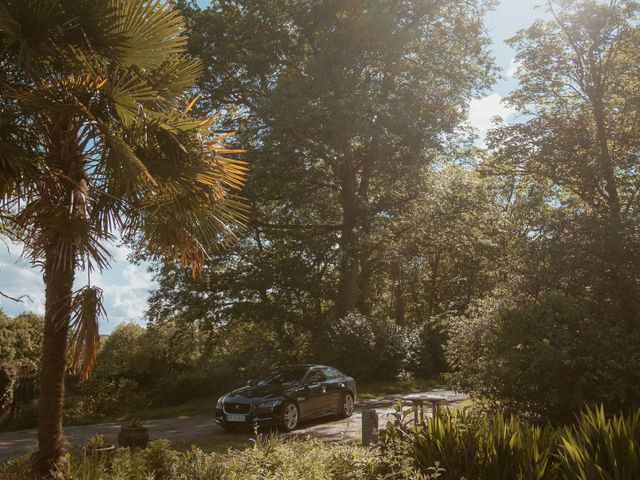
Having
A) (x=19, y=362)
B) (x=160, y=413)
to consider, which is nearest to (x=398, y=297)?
(x=160, y=413)

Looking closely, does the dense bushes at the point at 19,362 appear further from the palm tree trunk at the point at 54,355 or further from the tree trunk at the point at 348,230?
the tree trunk at the point at 348,230

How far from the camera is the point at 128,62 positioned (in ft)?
26.1

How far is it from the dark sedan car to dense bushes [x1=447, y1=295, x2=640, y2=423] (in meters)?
4.12

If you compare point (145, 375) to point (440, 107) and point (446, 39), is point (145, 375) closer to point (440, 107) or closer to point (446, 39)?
point (440, 107)

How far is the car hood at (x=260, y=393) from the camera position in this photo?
13703 millimetres

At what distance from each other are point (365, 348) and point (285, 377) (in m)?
10.4

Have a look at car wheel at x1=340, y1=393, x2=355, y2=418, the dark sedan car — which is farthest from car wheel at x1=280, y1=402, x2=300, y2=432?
car wheel at x1=340, y1=393, x2=355, y2=418

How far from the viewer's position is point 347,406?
16016 millimetres

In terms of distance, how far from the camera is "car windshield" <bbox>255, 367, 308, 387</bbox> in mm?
14571

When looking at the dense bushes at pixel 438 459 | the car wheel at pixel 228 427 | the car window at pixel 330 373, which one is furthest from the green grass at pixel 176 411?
the dense bushes at pixel 438 459

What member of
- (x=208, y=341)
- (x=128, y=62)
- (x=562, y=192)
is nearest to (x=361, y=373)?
(x=208, y=341)

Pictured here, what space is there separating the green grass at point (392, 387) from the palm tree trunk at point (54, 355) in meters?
14.7

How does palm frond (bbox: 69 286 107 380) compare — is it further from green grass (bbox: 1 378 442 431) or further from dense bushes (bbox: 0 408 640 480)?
green grass (bbox: 1 378 442 431)

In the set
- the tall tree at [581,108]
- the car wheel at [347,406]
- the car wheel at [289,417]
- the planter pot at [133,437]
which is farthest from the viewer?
the tall tree at [581,108]
